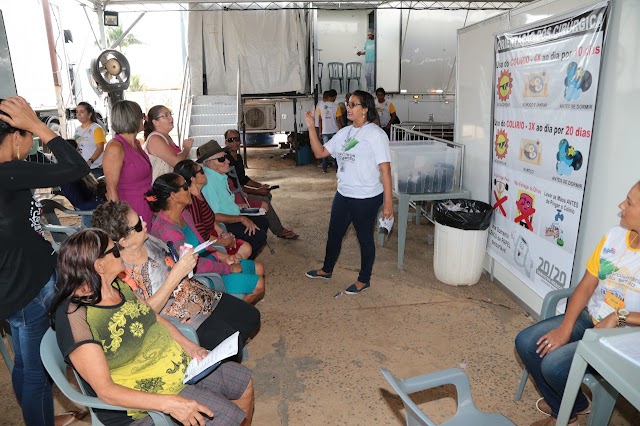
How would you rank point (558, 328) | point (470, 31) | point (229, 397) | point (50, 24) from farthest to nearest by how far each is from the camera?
point (50, 24) < point (470, 31) < point (558, 328) < point (229, 397)

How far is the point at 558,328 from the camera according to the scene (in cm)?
227

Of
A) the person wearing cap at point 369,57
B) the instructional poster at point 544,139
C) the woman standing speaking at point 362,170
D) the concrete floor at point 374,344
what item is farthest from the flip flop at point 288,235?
the person wearing cap at point 369,57

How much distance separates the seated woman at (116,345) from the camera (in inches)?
61.1

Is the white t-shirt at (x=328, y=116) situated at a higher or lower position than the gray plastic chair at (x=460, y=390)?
higher

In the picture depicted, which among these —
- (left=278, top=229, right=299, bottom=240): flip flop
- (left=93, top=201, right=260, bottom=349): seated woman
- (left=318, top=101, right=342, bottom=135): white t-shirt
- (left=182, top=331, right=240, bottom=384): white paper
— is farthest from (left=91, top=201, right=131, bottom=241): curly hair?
(left=318, top=101, right=342, bottom=135): white t-shirt

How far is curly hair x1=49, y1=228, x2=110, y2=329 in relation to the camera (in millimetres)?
1605

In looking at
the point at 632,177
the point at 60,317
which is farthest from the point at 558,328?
the point at 60,317

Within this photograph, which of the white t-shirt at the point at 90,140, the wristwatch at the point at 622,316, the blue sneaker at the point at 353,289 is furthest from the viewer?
the white t-shirt at the point at 90,140

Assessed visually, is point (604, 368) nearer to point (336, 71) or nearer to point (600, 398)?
point (600, 398)

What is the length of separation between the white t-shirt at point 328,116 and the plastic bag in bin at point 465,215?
6215mm

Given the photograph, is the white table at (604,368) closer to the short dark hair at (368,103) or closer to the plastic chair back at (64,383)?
the plastic chair back at (64,383)

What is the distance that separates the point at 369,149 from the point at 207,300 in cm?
176

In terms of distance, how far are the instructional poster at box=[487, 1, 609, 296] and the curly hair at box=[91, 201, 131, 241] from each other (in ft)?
8.58

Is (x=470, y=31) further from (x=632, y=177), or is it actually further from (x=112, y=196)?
(x=112, y=196)
